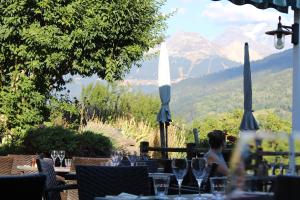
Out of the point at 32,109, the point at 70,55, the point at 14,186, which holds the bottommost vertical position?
the point at 14,186

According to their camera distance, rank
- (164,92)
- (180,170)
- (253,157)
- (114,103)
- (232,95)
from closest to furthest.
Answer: (253,157) → (180,170) → (164,92) → (114,103) → (232,95)

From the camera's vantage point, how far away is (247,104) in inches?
324

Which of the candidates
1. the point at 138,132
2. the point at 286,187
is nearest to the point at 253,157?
the point at 286,187

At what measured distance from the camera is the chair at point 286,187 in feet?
4.61

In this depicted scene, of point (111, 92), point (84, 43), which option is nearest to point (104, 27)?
point (84, 43)

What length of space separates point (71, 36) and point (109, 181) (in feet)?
28.3

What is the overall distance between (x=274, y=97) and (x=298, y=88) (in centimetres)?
5097

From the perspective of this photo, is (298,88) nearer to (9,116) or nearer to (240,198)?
(9,116)

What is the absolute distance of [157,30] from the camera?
1337cm

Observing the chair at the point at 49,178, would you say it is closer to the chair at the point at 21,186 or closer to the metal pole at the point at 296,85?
the chair at the point at 21,186

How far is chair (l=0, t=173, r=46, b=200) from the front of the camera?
2658 millimetres

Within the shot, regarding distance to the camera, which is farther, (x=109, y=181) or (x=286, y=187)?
(x=109, y=181)

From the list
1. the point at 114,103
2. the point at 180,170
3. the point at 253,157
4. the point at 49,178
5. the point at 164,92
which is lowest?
the point at 49,178

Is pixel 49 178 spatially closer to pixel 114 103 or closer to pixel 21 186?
pixel 21 186
